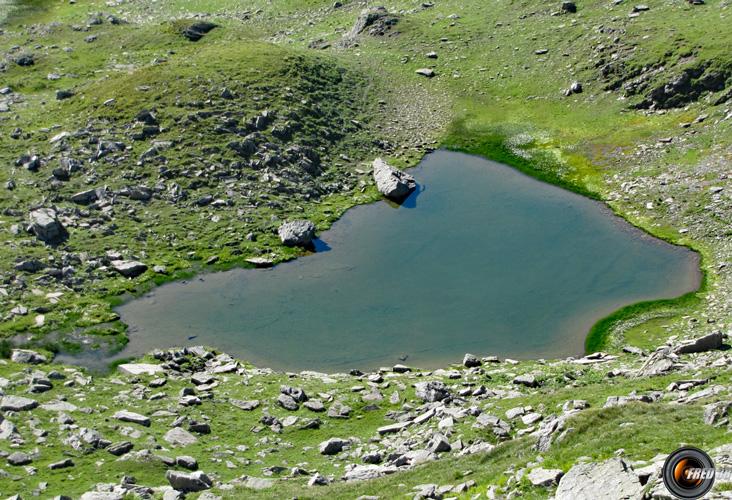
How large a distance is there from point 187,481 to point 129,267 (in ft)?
98.1

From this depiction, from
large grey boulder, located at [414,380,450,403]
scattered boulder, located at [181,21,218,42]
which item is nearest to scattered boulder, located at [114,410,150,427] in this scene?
large grey boulder, located at [414,380,450,403]

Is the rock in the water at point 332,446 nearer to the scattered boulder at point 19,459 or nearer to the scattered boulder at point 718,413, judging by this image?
the scattered boulder at point 19,459

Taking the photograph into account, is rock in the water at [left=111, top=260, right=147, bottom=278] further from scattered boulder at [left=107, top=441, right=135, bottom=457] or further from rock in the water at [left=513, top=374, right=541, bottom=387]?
rock in the water at [left=513, top=374, right=541, bottom=387]

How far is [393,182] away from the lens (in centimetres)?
7325

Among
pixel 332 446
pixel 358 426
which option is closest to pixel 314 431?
pixel 358 426

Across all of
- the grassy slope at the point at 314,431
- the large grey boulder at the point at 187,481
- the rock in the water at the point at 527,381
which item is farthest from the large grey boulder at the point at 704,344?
the large grey boulder at the point at 187,481

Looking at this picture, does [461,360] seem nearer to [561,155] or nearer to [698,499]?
[698,499]

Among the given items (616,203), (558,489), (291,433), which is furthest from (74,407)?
(616,203)

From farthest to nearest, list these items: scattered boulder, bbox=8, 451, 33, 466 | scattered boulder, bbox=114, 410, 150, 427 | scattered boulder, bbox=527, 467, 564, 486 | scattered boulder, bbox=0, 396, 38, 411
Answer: scattered boulder, bbox=114, 410, 150, 427 < scattered boulder, bbox=0, 396, 38, 411 < scattered boulder, bbox=8, 451, 33, 466 < scattered boulder, bbox=527, 467, 564, 486

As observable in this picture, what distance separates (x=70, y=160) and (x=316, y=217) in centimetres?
2347

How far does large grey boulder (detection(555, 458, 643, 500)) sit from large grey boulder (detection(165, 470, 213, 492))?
54.0 ft

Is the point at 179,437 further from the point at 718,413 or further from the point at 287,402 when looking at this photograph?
the point at 718,413

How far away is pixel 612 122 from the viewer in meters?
82.3

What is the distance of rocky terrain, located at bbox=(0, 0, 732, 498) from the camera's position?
34219 mm
